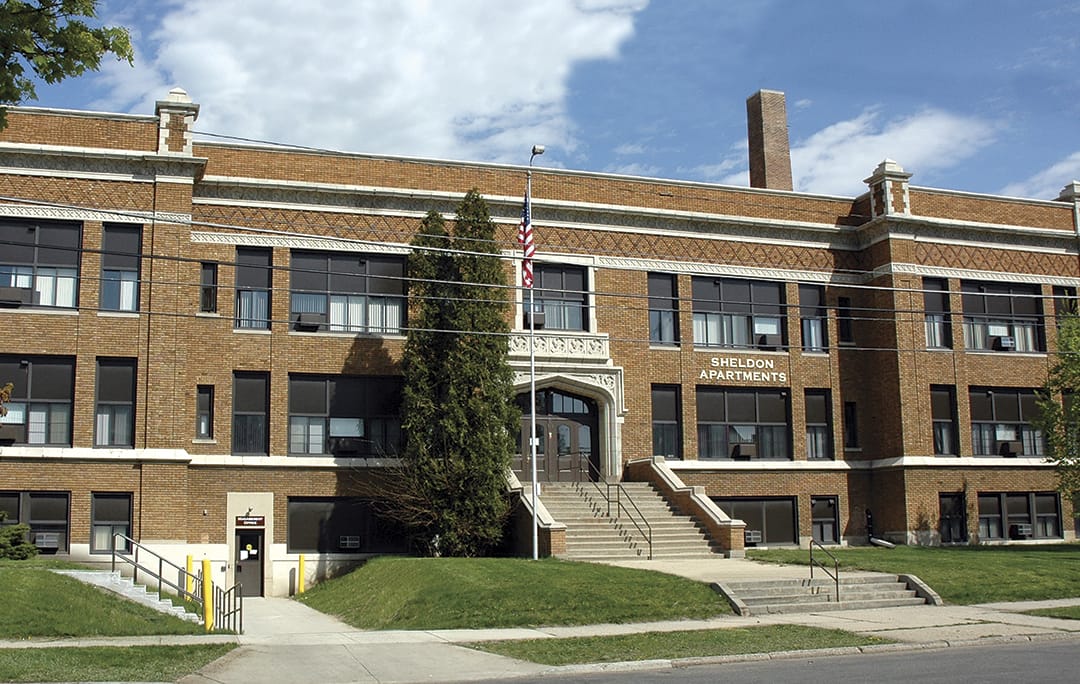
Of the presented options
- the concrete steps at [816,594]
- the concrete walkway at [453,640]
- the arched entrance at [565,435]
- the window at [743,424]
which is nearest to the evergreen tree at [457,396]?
the arched entrance at [565,435]

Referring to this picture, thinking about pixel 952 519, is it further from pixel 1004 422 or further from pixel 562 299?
pixel 562 299

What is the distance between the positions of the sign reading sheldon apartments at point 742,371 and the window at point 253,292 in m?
13.6

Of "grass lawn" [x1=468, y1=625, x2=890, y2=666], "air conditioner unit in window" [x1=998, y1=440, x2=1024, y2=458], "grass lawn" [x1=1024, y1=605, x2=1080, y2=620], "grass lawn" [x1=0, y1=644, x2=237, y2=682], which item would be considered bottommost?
"grass lawn" [x1=1024, y1=605, x2=1080, y2=620]

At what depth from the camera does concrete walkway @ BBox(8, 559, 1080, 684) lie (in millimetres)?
14977

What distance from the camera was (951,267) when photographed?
37094 mm

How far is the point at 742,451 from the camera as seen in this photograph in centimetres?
3534

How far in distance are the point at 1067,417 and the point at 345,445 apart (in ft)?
72.8

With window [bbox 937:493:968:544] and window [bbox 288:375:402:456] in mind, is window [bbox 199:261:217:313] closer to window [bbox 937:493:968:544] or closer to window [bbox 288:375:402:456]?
window [bbox 288:375:402:456]

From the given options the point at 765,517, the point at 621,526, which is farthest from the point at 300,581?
the point at 765,517

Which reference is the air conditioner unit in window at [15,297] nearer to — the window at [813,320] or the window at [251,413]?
the window at [251,413]

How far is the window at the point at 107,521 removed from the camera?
2788 cm

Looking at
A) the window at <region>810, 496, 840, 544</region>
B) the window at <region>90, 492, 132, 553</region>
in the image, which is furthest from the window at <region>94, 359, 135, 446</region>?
the window at <region>810, 496, 840, 544</region>

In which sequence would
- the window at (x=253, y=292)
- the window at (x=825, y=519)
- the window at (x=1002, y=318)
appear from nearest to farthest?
the window at (x=253, y=292) < the window at (x=825, y=519) < the window at (x=1002, y=318)

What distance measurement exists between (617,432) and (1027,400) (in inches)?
592
